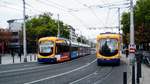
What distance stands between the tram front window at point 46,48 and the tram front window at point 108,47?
24.1ft

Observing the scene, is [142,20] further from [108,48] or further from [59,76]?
[59,76]

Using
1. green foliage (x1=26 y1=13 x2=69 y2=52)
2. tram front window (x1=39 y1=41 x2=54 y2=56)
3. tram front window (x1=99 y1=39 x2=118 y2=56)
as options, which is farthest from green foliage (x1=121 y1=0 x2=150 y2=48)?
green foliage (x1=26 y1=13 x2=69 y2=52)

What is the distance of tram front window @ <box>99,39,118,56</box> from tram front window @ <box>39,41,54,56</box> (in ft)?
24.1

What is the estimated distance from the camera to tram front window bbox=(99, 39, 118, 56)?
3809 cm

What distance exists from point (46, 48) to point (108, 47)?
347 inches

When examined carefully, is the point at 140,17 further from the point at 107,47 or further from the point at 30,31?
the point at 30,31

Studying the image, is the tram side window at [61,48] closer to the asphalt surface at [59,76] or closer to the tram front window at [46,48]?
the tram front window at [46,48]

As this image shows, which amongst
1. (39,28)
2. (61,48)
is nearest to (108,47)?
(61,48)

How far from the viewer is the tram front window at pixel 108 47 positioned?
38094mm

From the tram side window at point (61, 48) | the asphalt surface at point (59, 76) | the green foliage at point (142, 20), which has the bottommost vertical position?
the asphalt surface at point (59, 76)

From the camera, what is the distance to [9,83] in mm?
19156

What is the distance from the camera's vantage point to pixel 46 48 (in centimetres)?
4394

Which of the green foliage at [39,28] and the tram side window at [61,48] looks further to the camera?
the green foliage at [39,28]

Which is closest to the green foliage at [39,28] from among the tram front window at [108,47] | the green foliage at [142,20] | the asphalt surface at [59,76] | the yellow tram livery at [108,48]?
the green foliage at [142,20]
